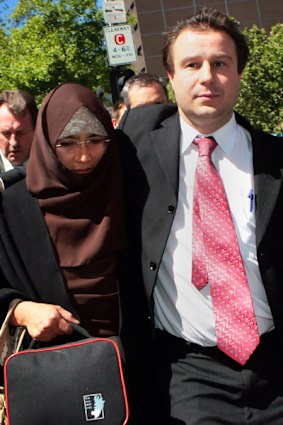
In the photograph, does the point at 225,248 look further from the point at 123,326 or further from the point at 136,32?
the point at 136,32

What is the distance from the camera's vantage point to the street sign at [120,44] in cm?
930

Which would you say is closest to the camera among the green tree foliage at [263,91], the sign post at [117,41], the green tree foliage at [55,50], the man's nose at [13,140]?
the man's nose at [13,140]

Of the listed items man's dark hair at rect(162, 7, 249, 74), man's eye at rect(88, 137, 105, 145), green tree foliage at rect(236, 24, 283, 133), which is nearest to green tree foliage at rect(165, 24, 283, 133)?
green tree foliage at rect(236, 24, 283, 133)

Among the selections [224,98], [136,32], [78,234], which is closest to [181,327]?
[78,234]

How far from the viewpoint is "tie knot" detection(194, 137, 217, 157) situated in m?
2.54

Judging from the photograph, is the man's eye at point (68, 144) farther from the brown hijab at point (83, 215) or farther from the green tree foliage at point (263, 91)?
the green tree foliage at point (263, 91)

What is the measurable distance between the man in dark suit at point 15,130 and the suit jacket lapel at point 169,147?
1.68m

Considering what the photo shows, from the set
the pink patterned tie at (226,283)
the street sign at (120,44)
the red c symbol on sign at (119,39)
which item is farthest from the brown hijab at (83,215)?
the red c symbol on sign at (119,39)

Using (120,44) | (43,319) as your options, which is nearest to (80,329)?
(43,319)

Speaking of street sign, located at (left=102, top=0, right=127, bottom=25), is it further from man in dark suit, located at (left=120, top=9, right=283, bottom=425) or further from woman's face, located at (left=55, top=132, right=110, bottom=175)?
woman's face, located at (left=55, top=132, right=110, bottom=175)

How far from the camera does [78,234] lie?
2436 mm

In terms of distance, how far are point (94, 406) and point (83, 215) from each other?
741 millimetres

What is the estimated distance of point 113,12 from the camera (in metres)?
9.50

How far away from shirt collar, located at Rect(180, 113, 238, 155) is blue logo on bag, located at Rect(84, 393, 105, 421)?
42.3 inches
